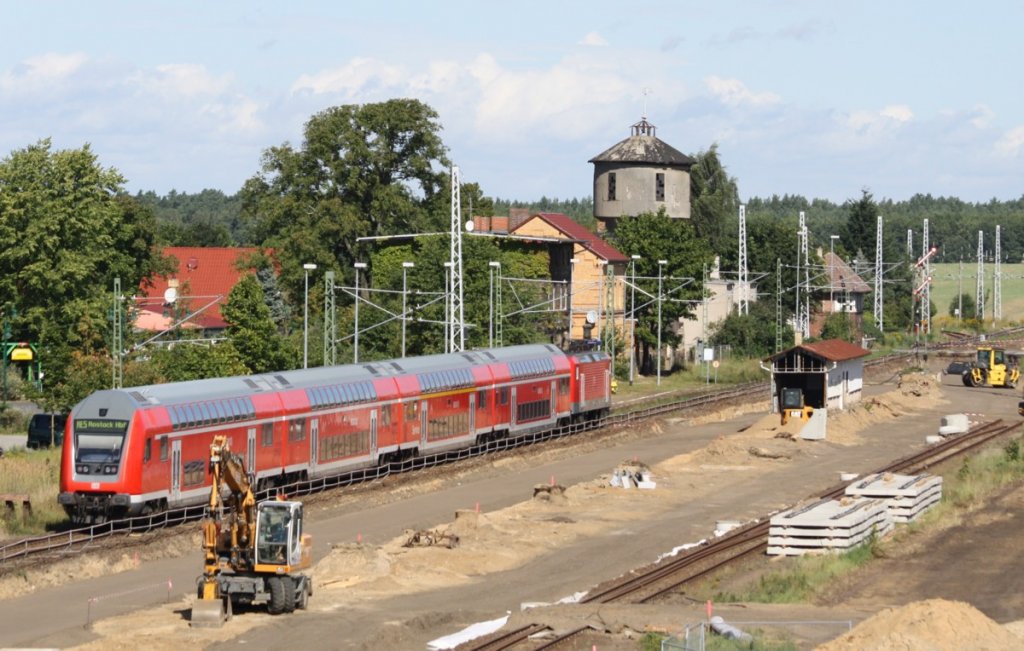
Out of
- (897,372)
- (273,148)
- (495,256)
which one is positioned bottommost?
(897,372)

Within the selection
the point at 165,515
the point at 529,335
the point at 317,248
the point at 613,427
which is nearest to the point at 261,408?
the point at 165,515

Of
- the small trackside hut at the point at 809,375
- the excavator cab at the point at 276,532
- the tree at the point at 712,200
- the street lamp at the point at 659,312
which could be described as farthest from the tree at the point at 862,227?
the excavator cab at the point at 276,532

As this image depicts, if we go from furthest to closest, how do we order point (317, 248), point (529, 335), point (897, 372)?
point (897, 372) → point (317, 248) → point (529, 335)

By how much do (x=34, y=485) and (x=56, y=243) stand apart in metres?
37.4

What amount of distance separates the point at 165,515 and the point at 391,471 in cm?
1377

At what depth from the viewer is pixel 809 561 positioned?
1601 inches

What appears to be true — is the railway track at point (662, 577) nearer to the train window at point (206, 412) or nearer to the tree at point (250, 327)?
the train window at point (206, 412)

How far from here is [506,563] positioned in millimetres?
41781

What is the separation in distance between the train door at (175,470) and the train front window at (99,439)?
1.82m

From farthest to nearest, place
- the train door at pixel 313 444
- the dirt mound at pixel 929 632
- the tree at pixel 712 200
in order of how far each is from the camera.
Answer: the tree at pixel 712 200
the train door at pixel 313 444
the dirt mound at pixel 929 632

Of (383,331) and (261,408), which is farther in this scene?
(383,331)

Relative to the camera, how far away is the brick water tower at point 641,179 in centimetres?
13788

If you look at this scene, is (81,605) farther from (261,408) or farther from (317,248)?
(317,248)

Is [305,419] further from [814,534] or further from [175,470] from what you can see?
[814,534]
